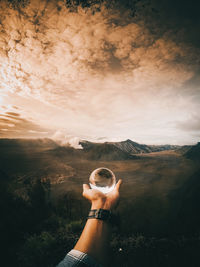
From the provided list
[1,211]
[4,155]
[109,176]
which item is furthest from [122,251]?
[4,155]

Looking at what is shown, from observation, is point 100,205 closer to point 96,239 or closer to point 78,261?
point 96,239

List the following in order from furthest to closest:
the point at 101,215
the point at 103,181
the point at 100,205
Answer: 1. the point at 103,181
2. the point at 100,205
3. the point at 101,215

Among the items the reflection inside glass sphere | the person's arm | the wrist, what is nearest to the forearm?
the person's arm

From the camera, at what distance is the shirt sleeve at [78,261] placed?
1.20m

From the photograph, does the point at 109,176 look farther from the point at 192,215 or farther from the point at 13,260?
the point at 192,215

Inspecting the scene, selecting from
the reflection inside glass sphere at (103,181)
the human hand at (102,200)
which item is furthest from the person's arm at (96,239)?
the reflection inside glass sphere at (103,181)

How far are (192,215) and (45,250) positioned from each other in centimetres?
3726

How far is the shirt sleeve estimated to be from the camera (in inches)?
47.1

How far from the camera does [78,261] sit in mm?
1220

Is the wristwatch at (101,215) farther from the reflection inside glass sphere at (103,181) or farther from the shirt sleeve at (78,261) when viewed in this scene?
the reflection inside glass sphere at (103,181)

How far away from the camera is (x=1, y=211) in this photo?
16.4 metres

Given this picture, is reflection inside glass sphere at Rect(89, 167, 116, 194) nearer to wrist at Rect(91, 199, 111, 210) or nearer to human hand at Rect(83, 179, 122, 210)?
human hand at Rect(83, 179, 122, 210)

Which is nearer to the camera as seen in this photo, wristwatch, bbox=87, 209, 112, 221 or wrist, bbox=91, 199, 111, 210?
wristwatch, bbox=87, 209, 112, 221

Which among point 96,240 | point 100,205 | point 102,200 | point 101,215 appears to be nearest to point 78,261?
point 96,240
